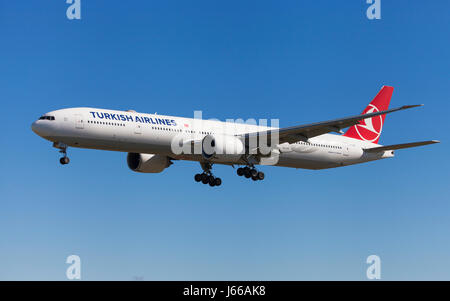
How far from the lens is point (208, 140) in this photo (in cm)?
4431

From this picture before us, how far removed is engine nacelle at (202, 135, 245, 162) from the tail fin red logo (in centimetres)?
1273

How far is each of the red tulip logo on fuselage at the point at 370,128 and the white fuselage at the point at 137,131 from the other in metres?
5.75

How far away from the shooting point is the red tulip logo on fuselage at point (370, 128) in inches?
2148

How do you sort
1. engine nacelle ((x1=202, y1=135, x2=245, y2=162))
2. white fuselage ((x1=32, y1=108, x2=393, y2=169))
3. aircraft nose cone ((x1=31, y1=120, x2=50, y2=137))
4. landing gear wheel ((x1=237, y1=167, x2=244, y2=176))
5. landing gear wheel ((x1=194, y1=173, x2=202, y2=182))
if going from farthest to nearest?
landing gear wheel ((x1=194, y1=173, x2=202, y2=182)), landing gear wheel ((x1=237, y1=167, x2=244, y2=176)), engine nacelle ((x1=202, y1=135, x2=245, y2=162)), white fuselage ((x1=32, y1=108, x2=393, y2=169)), aircraft nose cone ((x1=31, y1=120, x2=50, y2=137))

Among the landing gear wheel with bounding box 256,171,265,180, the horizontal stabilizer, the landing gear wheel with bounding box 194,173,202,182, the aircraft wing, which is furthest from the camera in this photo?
the landing gear wheel with bounding box 194,173,202,182

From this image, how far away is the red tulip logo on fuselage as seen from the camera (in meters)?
54.6

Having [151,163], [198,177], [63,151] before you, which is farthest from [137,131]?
[198,177]

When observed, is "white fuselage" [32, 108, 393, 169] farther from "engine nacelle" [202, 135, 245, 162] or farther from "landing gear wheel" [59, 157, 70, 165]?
"engine nacelle" [202, 135, 245, 162]

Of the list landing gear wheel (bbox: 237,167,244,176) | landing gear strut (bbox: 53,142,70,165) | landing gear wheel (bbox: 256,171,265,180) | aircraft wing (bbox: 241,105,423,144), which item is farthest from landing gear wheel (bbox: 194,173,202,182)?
landing gear strut (bbox: 53,142,70,165)

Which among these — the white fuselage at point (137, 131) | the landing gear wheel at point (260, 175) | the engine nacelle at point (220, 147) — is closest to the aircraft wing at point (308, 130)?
the engine nacelle at point (220, 147)

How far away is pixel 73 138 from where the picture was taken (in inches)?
1615

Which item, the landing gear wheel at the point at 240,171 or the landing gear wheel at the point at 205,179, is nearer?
the landing gear wheel at the point at 240,171

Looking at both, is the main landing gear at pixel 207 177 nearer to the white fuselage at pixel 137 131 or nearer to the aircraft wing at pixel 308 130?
the white fuselage at pixel 137 131
